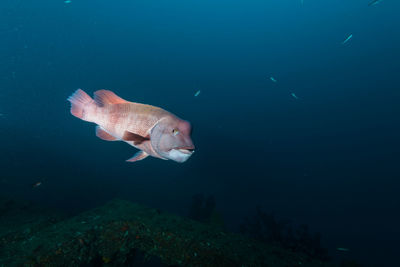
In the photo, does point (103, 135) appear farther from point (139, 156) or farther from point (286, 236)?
point (286, 236)

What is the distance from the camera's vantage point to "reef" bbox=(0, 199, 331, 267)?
2859 mm

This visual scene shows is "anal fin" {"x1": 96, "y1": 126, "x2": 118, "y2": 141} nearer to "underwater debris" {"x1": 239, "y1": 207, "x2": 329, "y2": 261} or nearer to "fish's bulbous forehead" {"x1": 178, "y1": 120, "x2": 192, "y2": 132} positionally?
"fish's bulbous forehead" {"x1": 178, "y1": 120, "x2": 192, "y2": 132}

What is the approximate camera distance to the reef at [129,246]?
9.38 feet

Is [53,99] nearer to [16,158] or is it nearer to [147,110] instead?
[16,158]

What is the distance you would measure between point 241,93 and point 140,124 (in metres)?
55.0

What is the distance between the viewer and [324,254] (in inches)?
313

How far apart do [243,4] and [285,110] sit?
43.7 m

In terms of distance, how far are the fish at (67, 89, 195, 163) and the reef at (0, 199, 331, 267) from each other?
194cm

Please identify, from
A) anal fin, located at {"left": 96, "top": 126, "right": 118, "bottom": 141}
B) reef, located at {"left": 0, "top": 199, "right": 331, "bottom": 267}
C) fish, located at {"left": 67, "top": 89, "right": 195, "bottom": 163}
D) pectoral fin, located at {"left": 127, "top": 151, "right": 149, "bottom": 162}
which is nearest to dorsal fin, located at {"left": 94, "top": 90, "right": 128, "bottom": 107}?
fish, located at {"left": 67, "top": 89, "right": 195, "bottom": 163}

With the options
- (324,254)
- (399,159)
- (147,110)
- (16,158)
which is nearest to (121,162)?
(16,158)

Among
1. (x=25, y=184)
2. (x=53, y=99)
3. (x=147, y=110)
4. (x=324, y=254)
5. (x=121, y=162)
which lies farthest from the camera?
(x=53, y=99)

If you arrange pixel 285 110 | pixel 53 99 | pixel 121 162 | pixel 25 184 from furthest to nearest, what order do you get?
pixel 53 99
pixel 285 110
pixel 121 162
pixel 25 184

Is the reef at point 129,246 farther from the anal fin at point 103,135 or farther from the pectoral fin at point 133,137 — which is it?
the pectoral fin at point 133,137

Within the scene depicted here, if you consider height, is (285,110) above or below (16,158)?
above
